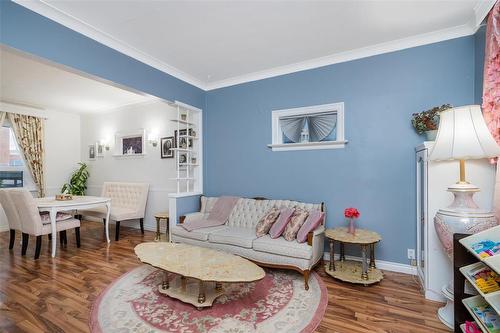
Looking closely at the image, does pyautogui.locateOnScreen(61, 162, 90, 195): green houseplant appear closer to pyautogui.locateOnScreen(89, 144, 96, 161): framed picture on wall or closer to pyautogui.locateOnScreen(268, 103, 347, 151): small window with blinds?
pyautogui.locateOnScreen(89, 144, 96, 161): framed picture on wall

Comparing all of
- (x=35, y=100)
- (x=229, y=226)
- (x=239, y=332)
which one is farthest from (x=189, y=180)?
(x=35, y=100)

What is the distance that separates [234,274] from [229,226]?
153 cm

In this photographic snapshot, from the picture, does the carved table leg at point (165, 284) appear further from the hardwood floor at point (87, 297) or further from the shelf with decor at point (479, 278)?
the shelf with decor at point (479, 278)

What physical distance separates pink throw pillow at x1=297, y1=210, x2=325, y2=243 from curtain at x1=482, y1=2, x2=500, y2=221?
1.50 meters

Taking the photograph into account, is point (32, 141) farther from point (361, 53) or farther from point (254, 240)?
point (361, 53)

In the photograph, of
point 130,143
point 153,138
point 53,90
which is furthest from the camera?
point 130,143

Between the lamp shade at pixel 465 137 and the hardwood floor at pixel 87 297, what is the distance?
4.53ft

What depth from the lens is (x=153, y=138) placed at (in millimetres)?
5180

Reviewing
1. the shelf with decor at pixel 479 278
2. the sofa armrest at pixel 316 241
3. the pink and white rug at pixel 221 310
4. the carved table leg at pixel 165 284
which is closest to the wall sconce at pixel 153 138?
the pink and white rug at pixel 221 310

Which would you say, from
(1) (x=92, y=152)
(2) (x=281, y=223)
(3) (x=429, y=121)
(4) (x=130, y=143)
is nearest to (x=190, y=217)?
(2) (x=281, y=223)

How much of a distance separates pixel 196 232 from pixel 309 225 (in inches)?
59.8

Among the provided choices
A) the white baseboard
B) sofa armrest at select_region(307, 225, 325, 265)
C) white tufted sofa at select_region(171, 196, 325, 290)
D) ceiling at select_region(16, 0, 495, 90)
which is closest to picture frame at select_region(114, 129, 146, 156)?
ceiling at select_region(16, 0, 495, 90)

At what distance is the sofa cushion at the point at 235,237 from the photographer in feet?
9.57

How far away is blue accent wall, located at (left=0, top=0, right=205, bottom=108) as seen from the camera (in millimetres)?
2146
